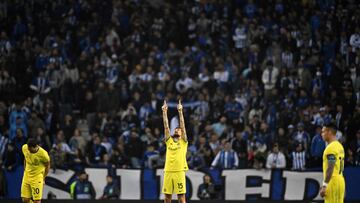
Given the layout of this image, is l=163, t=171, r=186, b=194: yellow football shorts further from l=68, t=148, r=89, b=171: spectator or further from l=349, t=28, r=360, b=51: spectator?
l=349, t=28, r=360, b=51: spectator

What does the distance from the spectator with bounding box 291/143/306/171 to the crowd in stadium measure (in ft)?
0.13

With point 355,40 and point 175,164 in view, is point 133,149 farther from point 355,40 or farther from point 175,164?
point 355,40

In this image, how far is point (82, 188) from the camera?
2258 cm

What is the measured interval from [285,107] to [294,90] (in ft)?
3.76

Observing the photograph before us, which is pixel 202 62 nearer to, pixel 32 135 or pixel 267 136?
pixel 267 136

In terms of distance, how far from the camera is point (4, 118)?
2528cm

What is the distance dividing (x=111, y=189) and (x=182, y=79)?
5658 millimetres

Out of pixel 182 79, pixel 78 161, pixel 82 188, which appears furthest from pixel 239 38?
pixel 82 188

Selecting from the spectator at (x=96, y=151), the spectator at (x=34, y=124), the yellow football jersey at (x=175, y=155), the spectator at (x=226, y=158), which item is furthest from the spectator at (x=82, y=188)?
the yellow football jersey at (x=175, y=155)

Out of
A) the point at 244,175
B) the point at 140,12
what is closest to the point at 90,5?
the point at 140,12

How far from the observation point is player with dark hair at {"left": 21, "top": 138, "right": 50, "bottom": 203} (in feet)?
56.5

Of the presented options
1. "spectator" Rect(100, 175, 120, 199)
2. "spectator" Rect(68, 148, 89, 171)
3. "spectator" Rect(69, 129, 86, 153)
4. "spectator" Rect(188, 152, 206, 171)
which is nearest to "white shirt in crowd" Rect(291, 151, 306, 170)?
"spectator" Rect(188, 152, 206, 171)

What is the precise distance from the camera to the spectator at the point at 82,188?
22500 millimetres

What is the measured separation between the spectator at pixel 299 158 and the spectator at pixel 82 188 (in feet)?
18.9
